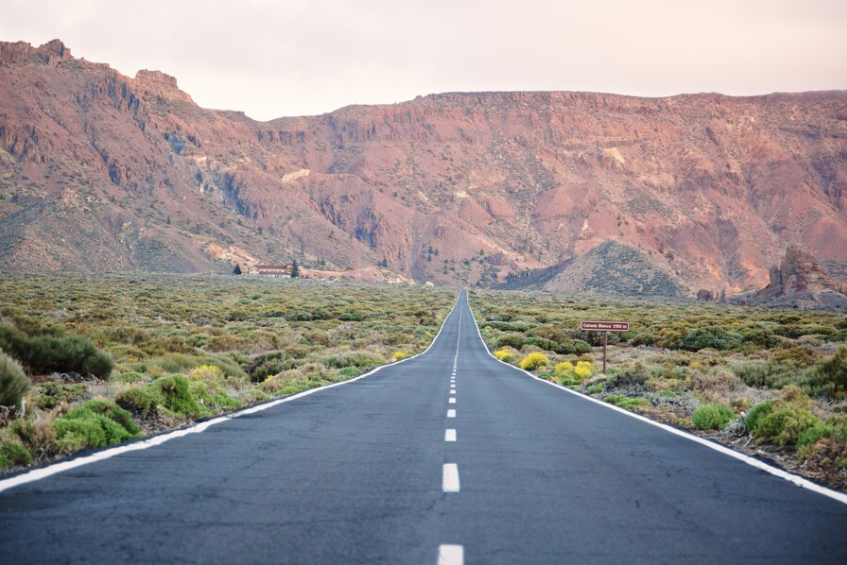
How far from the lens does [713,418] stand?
1205cm

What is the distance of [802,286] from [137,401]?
123 metres

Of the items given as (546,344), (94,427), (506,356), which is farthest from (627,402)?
(546,344)

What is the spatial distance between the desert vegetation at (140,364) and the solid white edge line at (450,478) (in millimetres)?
4010

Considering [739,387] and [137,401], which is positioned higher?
[137,401]

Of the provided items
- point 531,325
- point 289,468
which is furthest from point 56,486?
point 531,325

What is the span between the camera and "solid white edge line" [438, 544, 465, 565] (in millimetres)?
4448

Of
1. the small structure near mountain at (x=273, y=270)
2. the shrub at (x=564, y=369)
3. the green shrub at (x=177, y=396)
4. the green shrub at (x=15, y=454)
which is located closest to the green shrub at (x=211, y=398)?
the green shrub at (x=177, y=396)

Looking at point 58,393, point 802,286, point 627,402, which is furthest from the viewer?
point 802,286

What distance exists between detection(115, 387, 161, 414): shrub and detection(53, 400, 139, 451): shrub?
0.71m

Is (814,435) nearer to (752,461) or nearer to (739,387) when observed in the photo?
(752,461)

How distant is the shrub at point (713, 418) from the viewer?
1198 cm

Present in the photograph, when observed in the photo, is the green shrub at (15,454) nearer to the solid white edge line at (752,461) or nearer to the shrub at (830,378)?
the solid white edge line at (752,461)

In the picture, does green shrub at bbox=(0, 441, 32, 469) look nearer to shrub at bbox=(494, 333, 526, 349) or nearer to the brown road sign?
the brown road sign

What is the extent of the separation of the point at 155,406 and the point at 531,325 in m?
56.7
